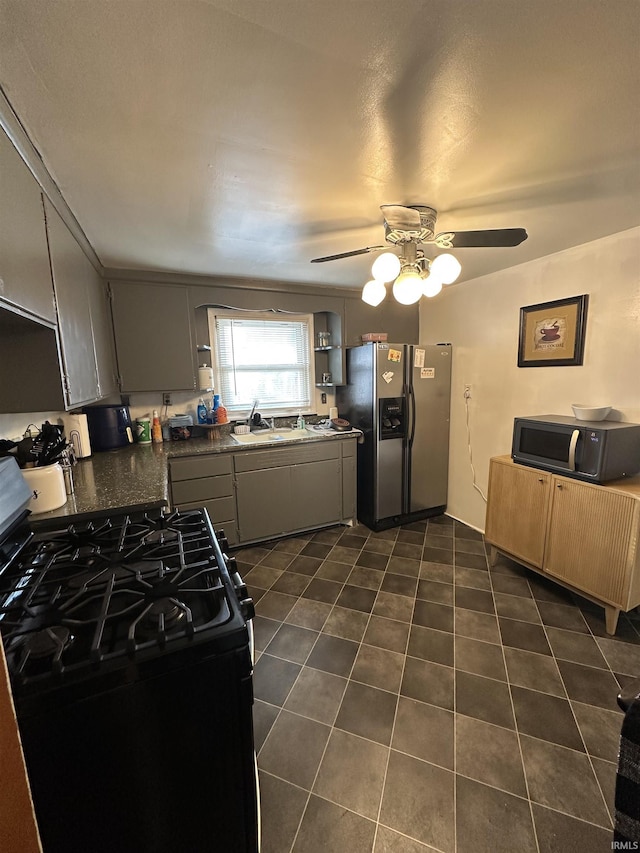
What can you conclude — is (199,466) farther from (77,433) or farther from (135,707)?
(135,707)

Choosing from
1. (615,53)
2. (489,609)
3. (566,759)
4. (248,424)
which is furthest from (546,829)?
(248,424)

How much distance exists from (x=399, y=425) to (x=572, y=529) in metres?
1.48

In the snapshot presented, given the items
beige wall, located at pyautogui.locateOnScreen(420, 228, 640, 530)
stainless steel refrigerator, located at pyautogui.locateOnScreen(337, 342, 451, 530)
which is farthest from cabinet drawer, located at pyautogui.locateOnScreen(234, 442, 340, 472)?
beige wall, located at pyautogui.locateOnScreen(420, 228, 640, 530)

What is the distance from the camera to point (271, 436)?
316 cm

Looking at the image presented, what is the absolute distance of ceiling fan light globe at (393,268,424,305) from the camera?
63.3 inches

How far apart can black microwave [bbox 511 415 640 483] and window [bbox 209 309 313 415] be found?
7.03 feet

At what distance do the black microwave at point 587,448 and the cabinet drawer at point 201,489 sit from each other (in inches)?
88.1

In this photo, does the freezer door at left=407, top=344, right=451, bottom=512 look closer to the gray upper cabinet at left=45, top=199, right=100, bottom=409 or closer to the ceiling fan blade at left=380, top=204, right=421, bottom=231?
the ceiling fan blade at left=380, top=204, right=421, bottom=231

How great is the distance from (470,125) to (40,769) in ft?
6.52

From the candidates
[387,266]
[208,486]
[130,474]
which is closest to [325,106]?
[387,266]

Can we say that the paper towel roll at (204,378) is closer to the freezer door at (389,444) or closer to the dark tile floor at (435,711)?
the freezer door at (389,444)

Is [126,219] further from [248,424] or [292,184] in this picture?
[248,424]

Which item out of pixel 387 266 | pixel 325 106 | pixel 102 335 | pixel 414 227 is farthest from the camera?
pixel 102 335

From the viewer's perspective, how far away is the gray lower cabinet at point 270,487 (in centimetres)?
264
